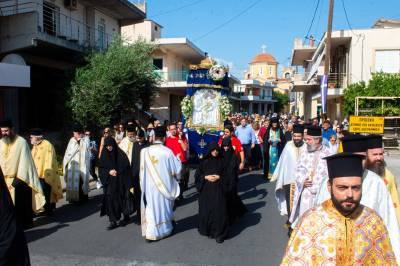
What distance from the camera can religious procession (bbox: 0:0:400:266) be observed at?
330 cm

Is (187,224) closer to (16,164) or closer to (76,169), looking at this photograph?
(16,164)

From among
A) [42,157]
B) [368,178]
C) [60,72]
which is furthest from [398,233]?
[60,72]

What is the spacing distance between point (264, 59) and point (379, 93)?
311 feet

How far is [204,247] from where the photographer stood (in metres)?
6.83

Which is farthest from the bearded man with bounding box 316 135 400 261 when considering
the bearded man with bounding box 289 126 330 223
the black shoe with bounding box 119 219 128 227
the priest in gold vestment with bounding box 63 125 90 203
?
the priest in gold vestment with bounding box 63 125 90 203

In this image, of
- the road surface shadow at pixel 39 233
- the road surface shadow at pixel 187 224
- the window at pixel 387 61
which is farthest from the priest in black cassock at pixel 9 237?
the window at pixel 387 61

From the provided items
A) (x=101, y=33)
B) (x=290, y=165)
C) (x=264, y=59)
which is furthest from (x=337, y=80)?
(x=264, y=59)

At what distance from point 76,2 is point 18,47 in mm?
5460

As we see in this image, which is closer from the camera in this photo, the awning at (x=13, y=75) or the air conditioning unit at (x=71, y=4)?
the awning at (x=13, y=75)

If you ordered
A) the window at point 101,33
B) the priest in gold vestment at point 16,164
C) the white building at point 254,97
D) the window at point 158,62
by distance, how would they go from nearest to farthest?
the priest in gold vestment at point 16,164
the window at point 101,33
the window at point 158,62
the white building at point 254,97

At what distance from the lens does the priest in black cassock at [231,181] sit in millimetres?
7660

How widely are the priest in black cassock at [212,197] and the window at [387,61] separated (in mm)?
22586

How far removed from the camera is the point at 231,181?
771cm

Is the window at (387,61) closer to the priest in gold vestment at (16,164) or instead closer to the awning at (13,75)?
the awning at (13,75)
